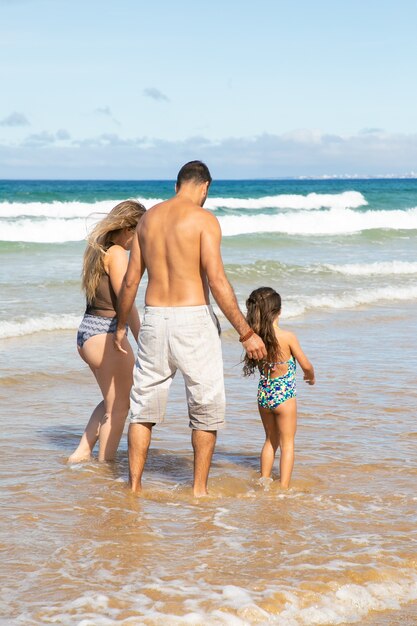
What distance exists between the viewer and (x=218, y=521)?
4.62 meters

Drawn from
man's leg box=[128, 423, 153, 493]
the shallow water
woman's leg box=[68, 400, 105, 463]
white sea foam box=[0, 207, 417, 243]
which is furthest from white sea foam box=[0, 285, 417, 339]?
white sea foam box=[0, 207, 417, 243]

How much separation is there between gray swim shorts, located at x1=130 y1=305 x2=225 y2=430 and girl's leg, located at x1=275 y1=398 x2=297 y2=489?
21.0 inches

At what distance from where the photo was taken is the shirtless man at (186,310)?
4.67 meters

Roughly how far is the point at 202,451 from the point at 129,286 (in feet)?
3.38

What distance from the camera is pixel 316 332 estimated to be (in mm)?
10805

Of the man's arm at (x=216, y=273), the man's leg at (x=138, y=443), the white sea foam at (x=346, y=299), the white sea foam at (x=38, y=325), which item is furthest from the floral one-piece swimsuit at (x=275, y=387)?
the white sea foam at (x=346, y=299)

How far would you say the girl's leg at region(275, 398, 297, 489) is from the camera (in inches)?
206

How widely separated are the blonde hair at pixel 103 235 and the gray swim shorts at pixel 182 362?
0.63 metres

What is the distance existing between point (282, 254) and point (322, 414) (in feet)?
48.0

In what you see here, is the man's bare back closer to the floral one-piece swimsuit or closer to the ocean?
the floral one-piece swimsuit

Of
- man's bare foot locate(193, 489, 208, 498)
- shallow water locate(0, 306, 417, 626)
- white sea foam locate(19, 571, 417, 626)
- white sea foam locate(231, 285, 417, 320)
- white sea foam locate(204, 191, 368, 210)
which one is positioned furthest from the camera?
white sea foam locate(204, 191, 368, 210)

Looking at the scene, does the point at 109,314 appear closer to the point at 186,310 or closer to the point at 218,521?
the point at 186,310

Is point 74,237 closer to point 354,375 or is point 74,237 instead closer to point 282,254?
point 282,254

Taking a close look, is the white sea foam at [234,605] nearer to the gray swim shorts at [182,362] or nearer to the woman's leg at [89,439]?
the gray swim shorts at [182,362]
